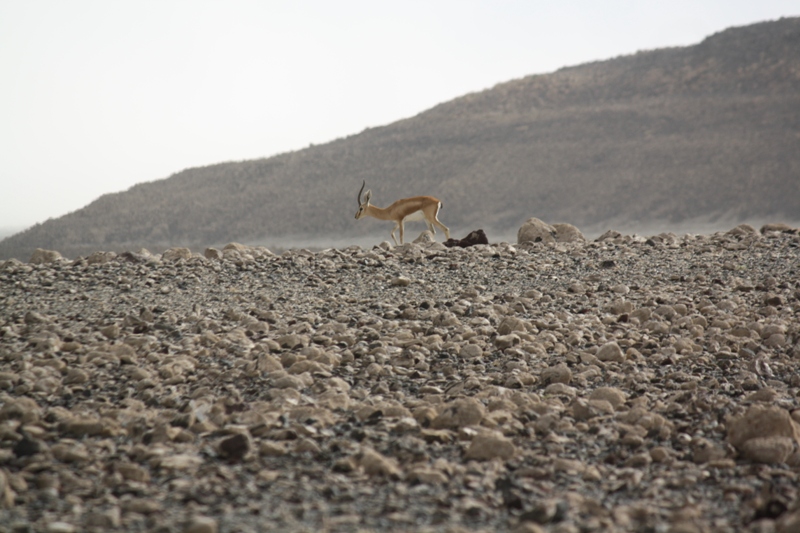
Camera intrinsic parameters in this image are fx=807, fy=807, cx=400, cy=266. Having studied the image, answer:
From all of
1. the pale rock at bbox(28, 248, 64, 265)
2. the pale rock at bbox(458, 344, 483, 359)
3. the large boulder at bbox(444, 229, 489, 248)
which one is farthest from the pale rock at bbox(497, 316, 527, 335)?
the pale rock at bbox(28, 248, 64, 265)

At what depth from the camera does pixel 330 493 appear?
3.05m

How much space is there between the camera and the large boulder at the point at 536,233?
10.9 metres

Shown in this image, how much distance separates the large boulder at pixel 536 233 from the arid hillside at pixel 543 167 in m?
22.7

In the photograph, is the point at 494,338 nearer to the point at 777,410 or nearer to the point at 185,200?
the point at 777,410

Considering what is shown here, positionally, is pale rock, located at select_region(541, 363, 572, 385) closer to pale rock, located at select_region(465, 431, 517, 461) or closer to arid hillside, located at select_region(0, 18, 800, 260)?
pale rock, located at select_region(465, 431, 517, 461)

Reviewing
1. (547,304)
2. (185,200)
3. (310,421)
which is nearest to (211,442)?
(310,421)

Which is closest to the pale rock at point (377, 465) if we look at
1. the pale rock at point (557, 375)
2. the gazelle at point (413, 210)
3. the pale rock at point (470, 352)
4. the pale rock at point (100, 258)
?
the pale rock at point (557, 375)

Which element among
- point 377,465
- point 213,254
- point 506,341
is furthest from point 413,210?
point 377,465

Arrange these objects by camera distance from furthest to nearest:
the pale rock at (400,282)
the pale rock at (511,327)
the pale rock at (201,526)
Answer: the pale rock at (400,282)
the pale rock at (511,327)
the pale rock at (201,526)

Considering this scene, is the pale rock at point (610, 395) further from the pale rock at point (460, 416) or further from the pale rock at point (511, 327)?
the pale rock at point (511, 327)

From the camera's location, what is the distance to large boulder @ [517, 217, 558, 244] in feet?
35.8

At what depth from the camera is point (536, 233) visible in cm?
1101

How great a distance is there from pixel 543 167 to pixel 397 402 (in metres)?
39.3

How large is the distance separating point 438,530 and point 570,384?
2238 mm
